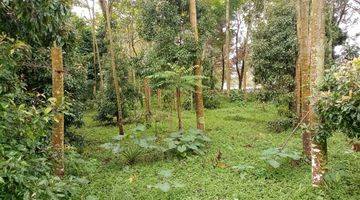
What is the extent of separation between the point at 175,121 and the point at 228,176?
839 cm

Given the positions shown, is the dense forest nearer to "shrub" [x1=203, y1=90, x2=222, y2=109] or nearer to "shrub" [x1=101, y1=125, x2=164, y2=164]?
"shrub" [x1=101, y1=125, x2=164, y2=164]

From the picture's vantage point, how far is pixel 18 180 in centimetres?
298

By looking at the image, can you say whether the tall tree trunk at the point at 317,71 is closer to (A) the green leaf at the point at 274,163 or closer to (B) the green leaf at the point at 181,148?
(A) the green leaf at the point at 274,163

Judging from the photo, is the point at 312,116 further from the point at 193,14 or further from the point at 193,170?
the point at 193,14

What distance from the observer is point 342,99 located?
5098mm

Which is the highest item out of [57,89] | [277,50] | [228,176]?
[277,50]

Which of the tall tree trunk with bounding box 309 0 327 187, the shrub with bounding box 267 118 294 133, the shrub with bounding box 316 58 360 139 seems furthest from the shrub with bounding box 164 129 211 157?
the shrub with bounding box 316 58 360 139

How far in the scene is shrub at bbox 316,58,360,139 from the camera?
16.4ft

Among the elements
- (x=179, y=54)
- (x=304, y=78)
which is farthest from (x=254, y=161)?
(x=179, y=54)

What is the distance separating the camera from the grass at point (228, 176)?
21.8 ft

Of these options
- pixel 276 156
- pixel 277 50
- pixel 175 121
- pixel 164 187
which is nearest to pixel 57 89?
pixel 164 187

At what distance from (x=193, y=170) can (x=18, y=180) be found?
5663 mm

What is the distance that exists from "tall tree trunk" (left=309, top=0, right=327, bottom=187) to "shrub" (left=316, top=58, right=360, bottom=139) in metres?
0.29

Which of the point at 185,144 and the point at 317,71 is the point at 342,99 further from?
the point at 185,144
